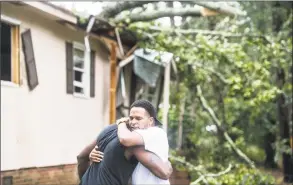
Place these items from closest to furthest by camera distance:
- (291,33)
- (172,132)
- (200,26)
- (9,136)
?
(9,136) < (291,33) < (172,132) < (200,26)

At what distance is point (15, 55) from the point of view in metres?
9.27

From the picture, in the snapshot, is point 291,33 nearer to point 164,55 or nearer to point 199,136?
point 164,55

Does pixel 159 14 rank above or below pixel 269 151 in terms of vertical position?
above

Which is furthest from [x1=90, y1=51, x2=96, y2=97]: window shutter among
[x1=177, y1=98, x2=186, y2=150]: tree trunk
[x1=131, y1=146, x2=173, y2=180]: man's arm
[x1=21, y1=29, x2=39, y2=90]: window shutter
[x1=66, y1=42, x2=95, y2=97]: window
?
[x1=131, y1=146, x2=173, y2=180]: man's arm

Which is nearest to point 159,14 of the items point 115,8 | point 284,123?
point 115,8

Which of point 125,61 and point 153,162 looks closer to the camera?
point 153,162

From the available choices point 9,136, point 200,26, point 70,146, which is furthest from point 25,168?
point 200,26

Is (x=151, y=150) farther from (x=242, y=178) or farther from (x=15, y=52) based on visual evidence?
(x=242, y=178)

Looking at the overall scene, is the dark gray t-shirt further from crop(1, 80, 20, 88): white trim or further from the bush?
the bush

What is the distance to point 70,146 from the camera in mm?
11367

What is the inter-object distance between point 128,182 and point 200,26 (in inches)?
620

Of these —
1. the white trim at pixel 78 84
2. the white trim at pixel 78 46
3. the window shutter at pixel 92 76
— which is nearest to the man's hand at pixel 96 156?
the white trim at pixel 78 84

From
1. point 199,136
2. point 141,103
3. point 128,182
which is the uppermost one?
point 141,103

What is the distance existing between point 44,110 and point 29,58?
127 cm
